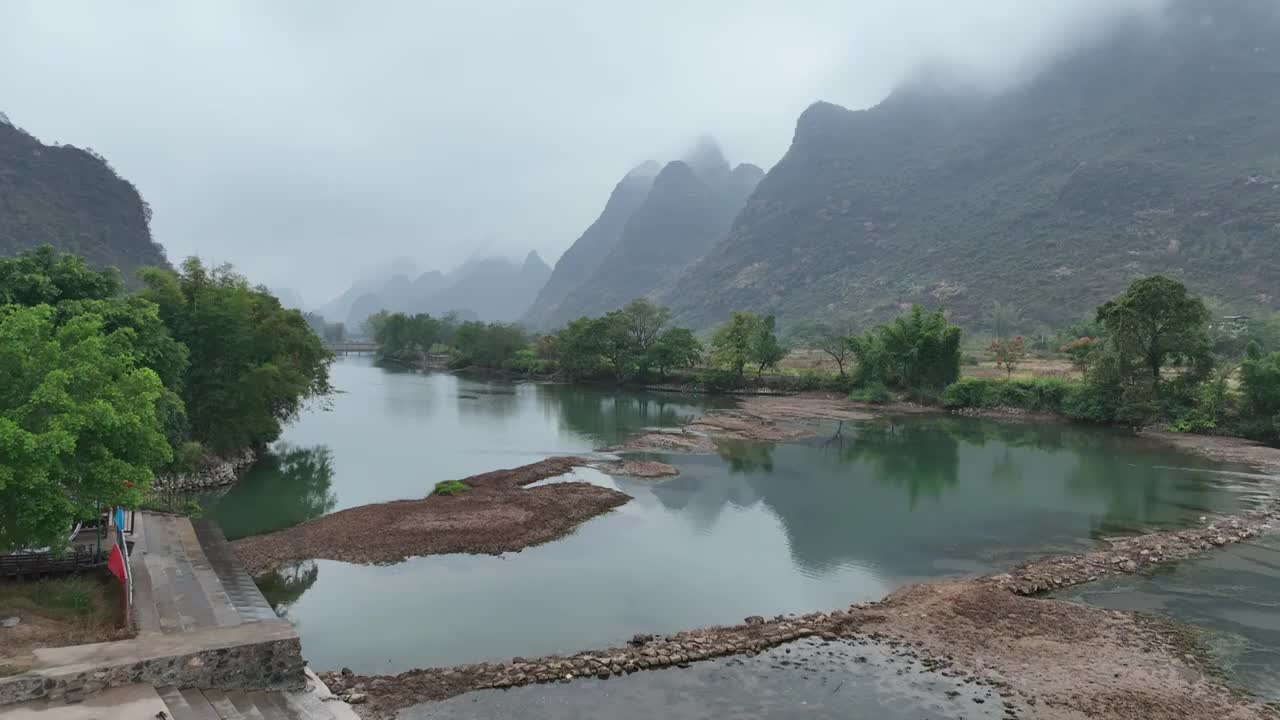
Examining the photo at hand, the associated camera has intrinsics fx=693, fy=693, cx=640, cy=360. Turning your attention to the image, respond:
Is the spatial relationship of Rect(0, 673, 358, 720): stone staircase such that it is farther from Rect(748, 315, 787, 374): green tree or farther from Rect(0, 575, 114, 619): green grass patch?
Rect(748, 315, 787, 374): green tree

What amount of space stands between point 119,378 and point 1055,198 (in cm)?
14372

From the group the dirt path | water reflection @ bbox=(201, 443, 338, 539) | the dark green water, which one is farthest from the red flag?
water reflection @ bbox=(201, 443, 338, 539)

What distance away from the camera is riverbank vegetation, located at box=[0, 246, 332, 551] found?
37.7ft

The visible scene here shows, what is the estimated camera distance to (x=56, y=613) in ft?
39.6

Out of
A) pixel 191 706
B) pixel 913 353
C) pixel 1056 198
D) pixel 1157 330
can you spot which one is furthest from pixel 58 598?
pixel 1056 198

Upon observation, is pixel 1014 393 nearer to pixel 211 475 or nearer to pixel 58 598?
pixel 211 475

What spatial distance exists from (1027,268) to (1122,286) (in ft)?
59.7

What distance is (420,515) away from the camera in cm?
2425

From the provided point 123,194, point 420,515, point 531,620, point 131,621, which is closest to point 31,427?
point 131,621

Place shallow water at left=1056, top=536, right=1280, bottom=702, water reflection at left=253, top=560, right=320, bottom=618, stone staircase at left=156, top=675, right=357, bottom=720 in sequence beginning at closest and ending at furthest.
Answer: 1. stone staircase at left=156, top=675, right=357, bottom=720
2. shallow water at left=1056, top=536, right=1280, bottom=702
3. water reflection at left=253, top=560, right=320, bottom=618

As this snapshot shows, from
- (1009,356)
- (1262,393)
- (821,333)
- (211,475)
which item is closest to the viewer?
(211,475)

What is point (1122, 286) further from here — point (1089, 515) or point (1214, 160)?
point (1089, 515)

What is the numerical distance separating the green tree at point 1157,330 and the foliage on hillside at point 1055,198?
178 feet

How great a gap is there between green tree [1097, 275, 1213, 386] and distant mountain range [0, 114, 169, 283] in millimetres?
108443
